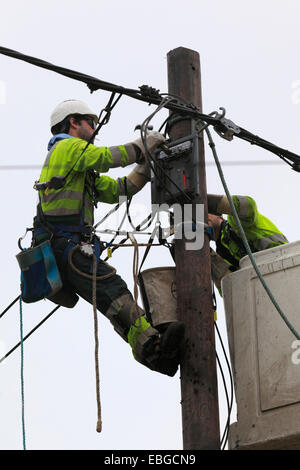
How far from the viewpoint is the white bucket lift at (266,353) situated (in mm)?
7816

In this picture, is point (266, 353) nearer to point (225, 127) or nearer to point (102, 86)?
point (225, 127)

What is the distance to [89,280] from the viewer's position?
8.29 m

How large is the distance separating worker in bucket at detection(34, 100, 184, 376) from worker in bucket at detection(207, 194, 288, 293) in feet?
3.77

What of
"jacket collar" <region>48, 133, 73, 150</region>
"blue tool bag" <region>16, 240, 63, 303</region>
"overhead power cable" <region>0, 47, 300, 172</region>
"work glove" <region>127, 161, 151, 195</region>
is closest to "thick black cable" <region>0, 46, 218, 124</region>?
"overhead power cable" <region>0, 47, 300, 172</region>

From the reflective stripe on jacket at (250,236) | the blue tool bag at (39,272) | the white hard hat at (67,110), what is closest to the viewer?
the blue tool bag at (39,272)

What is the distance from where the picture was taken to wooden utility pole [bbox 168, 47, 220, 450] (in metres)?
7.78

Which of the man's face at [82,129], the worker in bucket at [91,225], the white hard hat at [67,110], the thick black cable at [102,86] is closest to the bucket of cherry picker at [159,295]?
the worker in bucket at [91,225]

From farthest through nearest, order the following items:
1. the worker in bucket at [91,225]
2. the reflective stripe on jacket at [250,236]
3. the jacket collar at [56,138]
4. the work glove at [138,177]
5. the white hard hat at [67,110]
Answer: the reflective stripe on jacket at [250,236], the white hard hat at [67,110], the jacket collar at [56,138], the work glove at [138,177], the worker in bucket at [91,225]

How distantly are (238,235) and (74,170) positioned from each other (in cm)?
195

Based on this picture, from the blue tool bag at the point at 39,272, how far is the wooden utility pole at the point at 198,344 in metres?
0.97

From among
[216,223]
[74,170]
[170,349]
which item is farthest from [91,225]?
[216,223]

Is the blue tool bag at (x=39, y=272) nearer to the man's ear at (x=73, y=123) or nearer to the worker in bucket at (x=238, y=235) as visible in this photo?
the man's ear at (x=73, y=123)

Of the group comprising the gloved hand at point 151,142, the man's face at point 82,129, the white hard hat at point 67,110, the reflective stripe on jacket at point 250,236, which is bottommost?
the reflective stripe on jacket at point 250,236

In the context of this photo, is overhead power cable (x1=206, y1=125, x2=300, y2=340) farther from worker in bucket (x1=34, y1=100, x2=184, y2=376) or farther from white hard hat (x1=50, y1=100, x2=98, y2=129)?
white hard hat (x1=50, y1=100, x2=98, y2=129)
